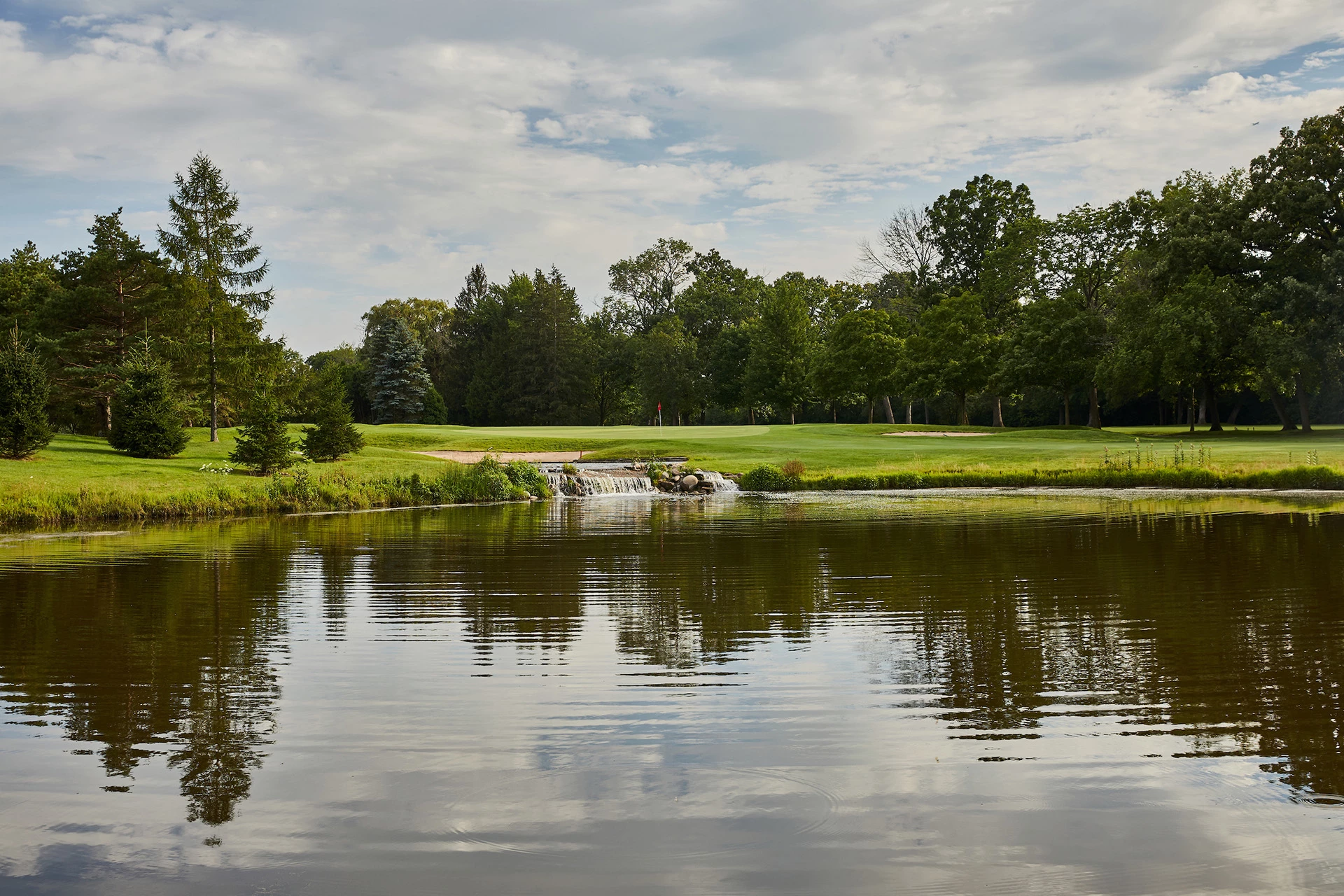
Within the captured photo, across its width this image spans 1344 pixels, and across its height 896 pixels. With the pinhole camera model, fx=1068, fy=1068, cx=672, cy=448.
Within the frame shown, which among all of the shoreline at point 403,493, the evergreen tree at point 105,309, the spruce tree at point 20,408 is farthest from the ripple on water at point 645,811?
the evergreen tree at point 105,309

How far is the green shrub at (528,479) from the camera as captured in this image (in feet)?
101

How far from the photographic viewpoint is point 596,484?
32.4 meters

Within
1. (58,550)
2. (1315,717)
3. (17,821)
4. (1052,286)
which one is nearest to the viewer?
(17,821)

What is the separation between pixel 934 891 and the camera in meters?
4.22

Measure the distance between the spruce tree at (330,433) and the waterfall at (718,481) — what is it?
10656 millimetres

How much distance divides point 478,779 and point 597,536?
13.5 meters

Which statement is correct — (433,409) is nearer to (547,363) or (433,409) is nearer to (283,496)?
(547,363)

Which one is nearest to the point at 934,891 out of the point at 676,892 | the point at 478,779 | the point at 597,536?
the point at 676,892

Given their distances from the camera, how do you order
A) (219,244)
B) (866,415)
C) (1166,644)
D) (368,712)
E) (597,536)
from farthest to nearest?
Result: (866,415) → (219,244) → (597,536) → (1166,644) → (368,712)

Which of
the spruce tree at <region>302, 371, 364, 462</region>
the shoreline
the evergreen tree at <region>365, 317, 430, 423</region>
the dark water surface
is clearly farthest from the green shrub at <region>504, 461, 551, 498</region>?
the evergreen tree at <region>365, 317, 430, 423</region>

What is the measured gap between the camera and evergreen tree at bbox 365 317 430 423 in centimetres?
8431

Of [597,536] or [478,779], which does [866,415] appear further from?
[478,779]

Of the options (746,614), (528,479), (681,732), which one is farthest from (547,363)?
(681,732)

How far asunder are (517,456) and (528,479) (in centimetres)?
1019
